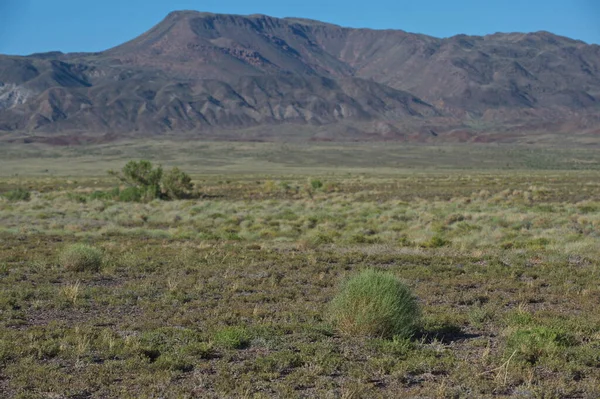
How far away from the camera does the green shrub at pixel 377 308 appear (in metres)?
10.7

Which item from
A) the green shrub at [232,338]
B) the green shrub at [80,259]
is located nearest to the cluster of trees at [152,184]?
the green shrub at [80,259]

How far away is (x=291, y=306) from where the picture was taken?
43.5ft

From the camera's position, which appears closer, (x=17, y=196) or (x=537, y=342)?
(x=537, y=342)

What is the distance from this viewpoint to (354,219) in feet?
103

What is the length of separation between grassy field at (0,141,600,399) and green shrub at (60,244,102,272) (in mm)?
220

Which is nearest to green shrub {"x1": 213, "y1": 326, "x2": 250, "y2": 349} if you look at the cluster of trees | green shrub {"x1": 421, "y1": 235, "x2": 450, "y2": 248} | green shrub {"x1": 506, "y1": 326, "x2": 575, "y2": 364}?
green shrub {"x1": 506, "y1": 326, "x2": 575, "y2": 364}

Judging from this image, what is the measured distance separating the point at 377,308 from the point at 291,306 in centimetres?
292

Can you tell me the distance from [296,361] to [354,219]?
22.2 metres

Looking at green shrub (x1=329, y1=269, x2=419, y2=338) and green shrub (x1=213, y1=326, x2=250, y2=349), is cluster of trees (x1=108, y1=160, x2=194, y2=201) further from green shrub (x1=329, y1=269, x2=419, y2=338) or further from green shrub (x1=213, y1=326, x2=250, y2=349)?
green shrub (x1=329, y1=269, x2=419, y2=338)

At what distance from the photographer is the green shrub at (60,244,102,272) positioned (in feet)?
55.8

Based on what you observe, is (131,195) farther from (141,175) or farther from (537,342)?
(537,342)

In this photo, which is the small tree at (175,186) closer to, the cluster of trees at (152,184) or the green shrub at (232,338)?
the cluster of trees at (152,184)

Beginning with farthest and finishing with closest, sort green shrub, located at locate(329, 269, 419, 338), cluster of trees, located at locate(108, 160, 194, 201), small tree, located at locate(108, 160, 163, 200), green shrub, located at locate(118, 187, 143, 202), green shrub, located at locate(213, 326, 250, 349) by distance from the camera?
small tree, located at locate(108, 160, 163, 200)
cluster of trees, located at locate(108, 160, 194, 201)
green shrub, located at locate(118, 187, 143, 202)
green shrub, located at locate(329, 269, 419, 338)
green shrub, located at locate(213, 326, 250, 349)

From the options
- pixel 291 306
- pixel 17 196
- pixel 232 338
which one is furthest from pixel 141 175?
pixel 232 338
